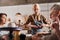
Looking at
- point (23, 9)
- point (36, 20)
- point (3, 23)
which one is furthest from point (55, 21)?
point (3, 23)

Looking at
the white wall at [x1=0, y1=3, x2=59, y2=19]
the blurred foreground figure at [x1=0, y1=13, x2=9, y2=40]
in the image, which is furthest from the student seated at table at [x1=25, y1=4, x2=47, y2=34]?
the blurred foreground figure at [x1=0, y1=13, x2=9, y2=40]

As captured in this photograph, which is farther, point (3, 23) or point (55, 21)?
point (3, 23)

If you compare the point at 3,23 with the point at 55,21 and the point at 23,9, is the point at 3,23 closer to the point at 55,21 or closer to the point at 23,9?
the point at 23,9

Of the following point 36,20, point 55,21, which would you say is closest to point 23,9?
point 36,20

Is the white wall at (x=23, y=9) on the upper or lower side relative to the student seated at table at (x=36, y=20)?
upper

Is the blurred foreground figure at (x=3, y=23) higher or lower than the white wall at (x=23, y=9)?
lower

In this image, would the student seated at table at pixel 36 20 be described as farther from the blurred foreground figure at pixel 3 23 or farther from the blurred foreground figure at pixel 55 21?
the blurred foreground figure at pixel 3 23

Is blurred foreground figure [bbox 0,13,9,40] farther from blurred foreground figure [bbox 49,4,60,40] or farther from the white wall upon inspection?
blurred foreground figure [bbox 49,4,60,40]

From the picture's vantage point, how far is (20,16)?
183 centimetres

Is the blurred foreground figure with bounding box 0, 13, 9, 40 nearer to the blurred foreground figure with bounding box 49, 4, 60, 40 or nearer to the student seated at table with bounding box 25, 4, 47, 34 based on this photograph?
the student seated at table with bounding box 25, 4, 47, 34

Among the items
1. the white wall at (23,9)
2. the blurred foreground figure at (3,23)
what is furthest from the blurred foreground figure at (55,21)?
the blurred foreground figure at (3,23)

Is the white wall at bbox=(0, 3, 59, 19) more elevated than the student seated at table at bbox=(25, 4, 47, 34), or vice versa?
the white wall at bbox=(0, 3, 59, 19)

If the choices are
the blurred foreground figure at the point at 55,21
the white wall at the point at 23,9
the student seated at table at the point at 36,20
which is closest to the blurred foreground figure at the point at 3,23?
the white wall at the point at 23,9

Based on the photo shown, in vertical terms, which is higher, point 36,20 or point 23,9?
point 23,9
